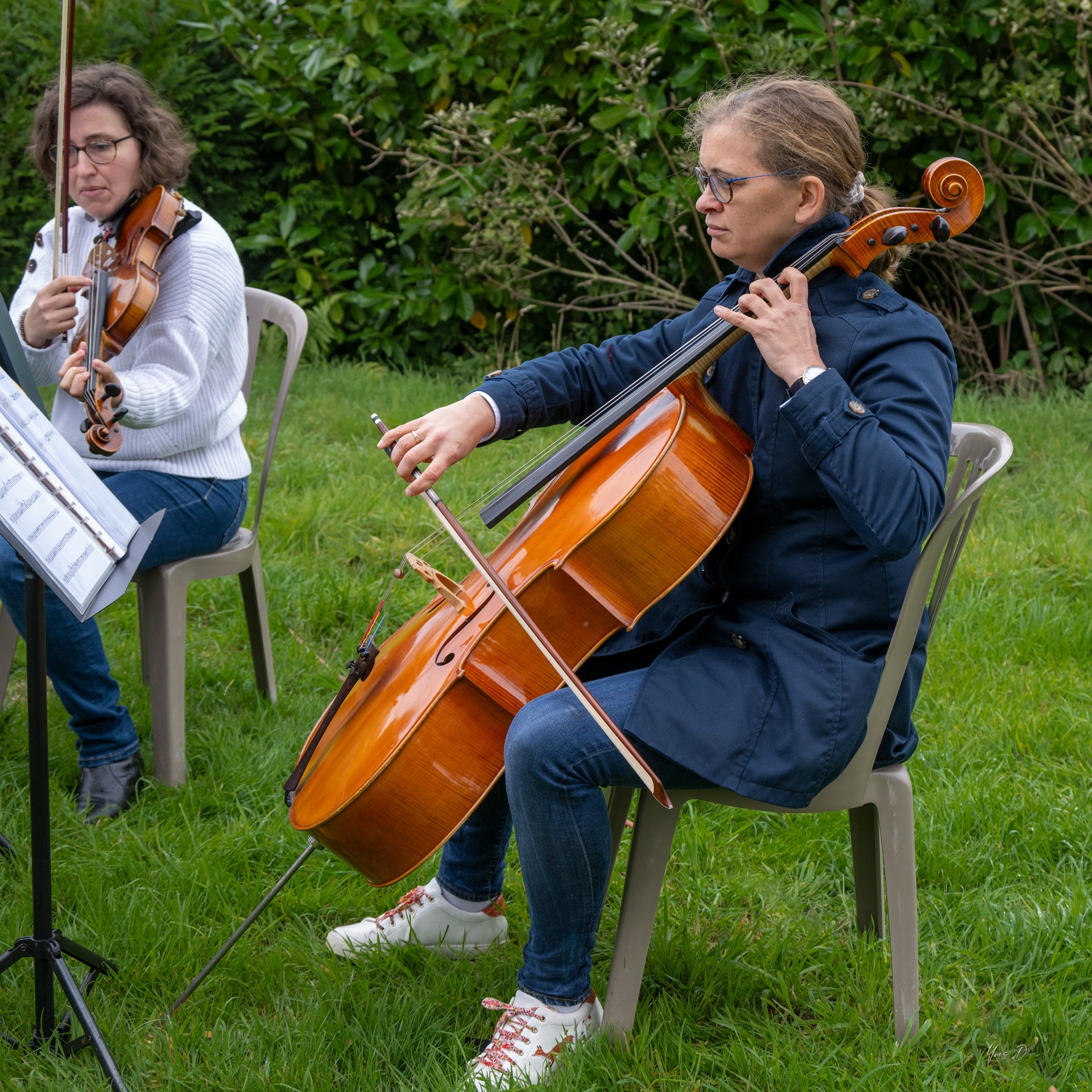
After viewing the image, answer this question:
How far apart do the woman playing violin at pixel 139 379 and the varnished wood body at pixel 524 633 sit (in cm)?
100

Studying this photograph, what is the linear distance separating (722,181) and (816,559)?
58cm

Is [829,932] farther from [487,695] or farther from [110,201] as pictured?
[110,201]

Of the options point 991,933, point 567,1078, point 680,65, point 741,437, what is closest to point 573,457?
point 741,437

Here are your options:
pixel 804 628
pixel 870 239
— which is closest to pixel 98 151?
pixel 870 239

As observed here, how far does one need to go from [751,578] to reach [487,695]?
428mm

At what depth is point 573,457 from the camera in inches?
77.3

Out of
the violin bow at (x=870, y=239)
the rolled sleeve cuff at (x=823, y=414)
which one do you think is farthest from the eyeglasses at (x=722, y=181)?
the rolled sleeve cuff at (x=823, y=414)

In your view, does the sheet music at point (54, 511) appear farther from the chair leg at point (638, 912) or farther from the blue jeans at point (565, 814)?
the chair leg at point (638, 912)

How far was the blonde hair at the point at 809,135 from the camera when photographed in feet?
6.10

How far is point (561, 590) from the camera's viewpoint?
184 centimetres

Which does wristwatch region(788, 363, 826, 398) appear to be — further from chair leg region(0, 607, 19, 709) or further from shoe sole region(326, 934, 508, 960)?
chair leg region(0, 607, 19, 709)

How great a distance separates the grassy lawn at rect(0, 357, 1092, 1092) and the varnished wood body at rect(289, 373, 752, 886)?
0.31 meters

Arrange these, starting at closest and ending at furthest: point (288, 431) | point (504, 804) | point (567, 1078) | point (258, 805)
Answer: point (567, 1078), point (504, 804), point (258, 805), point (288, 431)

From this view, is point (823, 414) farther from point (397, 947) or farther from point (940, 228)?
point (397, 947)
